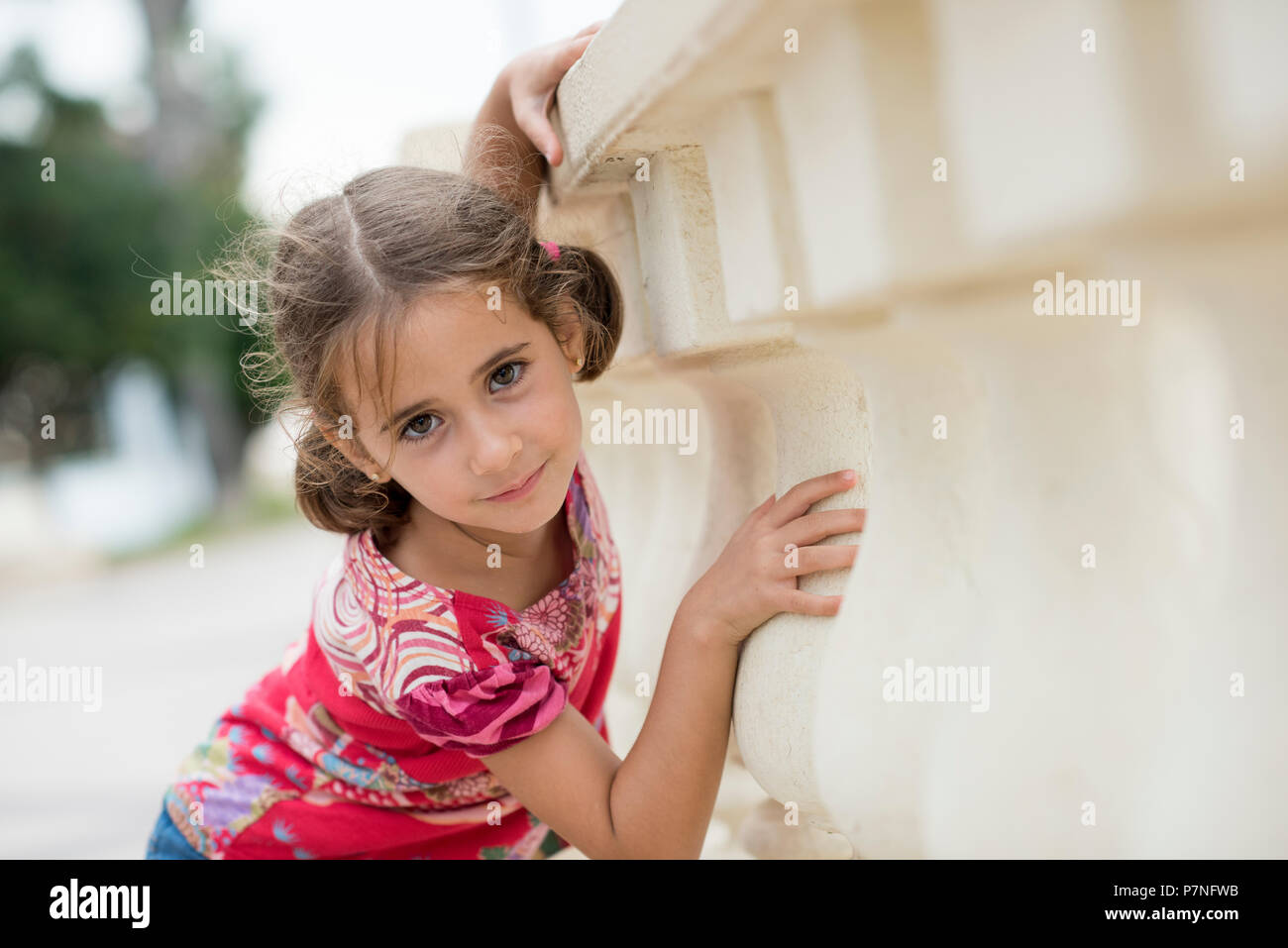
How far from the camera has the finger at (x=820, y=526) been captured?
3.09 feet

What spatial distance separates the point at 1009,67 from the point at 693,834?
0.89m

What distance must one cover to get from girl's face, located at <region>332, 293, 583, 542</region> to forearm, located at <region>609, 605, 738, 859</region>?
284 mm

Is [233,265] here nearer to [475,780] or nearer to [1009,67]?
[475,780]

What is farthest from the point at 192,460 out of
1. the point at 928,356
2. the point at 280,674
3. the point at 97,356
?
the point at 928,356

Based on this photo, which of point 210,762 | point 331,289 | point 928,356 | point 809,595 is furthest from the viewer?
point 210,762

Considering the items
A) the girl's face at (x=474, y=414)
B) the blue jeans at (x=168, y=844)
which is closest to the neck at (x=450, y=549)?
the girl's face at (x=474, y=414)

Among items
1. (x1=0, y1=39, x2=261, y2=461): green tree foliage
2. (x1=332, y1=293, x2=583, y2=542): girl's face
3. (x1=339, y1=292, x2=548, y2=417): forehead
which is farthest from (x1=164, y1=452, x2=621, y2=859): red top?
(x1=0, y1=39, x2=261, y2=461): green tree foliage

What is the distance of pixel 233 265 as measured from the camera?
155 centimetres

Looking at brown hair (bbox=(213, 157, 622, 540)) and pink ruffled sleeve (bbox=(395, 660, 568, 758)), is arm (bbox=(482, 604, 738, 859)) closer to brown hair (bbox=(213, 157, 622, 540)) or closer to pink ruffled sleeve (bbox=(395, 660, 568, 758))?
pink ruffled sleeve (bbox=(395, 660, 568, 758))

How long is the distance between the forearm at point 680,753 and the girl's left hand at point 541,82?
0.54m

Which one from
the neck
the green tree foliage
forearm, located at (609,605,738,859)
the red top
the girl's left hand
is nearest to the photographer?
forearm, located at (609,605,738,859)

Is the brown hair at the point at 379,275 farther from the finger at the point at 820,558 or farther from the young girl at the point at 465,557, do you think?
the finger at the point at 820,558

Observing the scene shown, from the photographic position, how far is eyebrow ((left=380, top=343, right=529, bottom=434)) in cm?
128

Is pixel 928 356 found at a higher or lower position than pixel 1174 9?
lower
